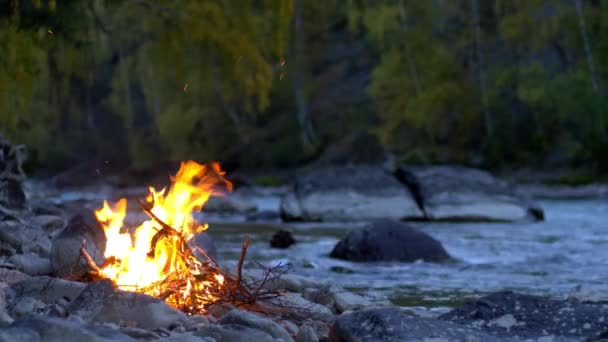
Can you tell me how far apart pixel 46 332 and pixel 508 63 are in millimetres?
39960

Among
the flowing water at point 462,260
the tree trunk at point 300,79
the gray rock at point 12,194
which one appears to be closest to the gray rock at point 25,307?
the flowing water at point 462,260

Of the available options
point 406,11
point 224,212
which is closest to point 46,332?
point 224,212

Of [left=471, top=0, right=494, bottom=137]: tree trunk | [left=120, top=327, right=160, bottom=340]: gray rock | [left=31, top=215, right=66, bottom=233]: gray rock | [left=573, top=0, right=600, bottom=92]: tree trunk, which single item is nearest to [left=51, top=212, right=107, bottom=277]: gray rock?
[left=120, top=327, right=160, bottom=340]: gray rock

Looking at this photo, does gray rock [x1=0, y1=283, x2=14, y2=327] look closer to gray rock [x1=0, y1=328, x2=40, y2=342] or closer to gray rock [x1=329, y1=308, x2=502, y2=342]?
gray rock [x1=0, y1=328, x2=40, y2=342]

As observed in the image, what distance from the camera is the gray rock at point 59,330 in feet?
18.0

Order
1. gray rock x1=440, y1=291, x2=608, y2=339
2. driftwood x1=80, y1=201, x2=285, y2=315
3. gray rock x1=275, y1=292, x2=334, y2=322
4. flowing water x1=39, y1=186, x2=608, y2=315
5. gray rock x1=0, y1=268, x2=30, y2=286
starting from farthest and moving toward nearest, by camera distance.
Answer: flowing water x1=39, y1=186, x2=608, y2=315 → gray rock x1=0, y1=268, x2=30, y2=286 → gray rock x1=275, y1=292, x2=334, y2=322 → driftwood x1=80, y1=201, x2=285, y2=315 → gray rock x1=440, y1=291, x2=608, y2=339

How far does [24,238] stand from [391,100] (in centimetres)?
3547

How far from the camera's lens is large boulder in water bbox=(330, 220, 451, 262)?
44.3ft

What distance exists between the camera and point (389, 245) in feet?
44.7

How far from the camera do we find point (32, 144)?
46.9 meters

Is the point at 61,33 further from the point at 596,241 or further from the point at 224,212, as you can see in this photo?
the point at 224,212

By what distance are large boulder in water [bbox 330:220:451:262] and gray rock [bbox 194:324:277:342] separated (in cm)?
727

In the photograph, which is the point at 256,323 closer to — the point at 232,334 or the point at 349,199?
the point at 232,334

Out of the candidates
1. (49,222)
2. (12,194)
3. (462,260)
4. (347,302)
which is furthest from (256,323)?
(462,260)
